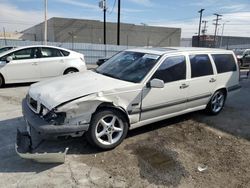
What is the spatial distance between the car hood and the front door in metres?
0.50

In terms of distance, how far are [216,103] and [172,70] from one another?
197cm

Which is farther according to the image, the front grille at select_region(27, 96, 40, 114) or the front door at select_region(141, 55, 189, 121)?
the front door at select_region(141, 55, 189, 121)

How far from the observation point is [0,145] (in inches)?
158

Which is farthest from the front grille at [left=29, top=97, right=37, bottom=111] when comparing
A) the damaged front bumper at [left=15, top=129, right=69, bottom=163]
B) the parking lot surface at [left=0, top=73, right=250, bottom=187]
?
the parking lot surface at [left=0, top=73, right=250, bottom=187]

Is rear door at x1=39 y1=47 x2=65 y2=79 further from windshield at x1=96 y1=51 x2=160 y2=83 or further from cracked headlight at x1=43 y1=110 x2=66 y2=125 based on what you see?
cracked headlight at x1=43 y1=110 x2=66 y2=125

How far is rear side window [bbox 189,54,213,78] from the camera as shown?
5027mm

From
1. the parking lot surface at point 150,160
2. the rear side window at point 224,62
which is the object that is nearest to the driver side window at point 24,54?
the parking lot surface at point 150,160

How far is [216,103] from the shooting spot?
5.95 meters

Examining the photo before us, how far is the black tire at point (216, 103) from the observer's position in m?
5.74

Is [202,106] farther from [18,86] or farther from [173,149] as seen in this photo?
[18,86]

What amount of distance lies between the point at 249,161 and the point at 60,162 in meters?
2.86

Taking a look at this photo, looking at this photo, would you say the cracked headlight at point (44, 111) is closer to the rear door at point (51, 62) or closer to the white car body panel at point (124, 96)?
the white car body panel at point (124, 96)

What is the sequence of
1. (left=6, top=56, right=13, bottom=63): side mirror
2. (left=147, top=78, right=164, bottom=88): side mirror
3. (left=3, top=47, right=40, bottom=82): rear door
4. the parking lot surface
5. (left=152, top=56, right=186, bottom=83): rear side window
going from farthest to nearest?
(left=3, top=47, right=40, bottom=82): rear door < (left=6, top=56, right=13, bottom=63): side mirror < (left=152, top=56, right=186, bottom=83): rear side window < (left=147, top=78, right=164, bottom=88): side mirror < the parking lot surface

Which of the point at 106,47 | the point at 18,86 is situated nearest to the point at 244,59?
the point at 106,47
